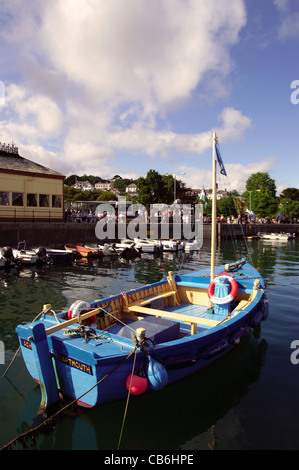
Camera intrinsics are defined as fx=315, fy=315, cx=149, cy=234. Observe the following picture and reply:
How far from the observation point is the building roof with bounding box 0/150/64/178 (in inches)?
1164

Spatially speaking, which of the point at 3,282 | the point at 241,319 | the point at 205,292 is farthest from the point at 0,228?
the point at 241,319

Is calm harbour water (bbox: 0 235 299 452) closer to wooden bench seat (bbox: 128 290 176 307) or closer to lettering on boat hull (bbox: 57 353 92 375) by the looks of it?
lettering on boat hull (bbox: 57 353 92 375)

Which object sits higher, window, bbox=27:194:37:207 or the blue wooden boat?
window, bbox=27:194:37:207

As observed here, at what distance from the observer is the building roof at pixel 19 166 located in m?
29.6

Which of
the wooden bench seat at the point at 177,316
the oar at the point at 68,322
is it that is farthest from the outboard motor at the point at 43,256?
the oar at the point at 68,322

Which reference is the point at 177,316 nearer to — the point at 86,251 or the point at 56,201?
the point at 86,251

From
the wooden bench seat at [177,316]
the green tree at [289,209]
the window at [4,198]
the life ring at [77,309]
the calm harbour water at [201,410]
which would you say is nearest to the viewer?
the calm harbour water at [201,410]

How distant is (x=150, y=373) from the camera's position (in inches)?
230

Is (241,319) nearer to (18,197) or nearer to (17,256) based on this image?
(17,256)

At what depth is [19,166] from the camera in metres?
30.6

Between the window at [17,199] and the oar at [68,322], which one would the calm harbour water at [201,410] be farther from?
the window at [17,199]

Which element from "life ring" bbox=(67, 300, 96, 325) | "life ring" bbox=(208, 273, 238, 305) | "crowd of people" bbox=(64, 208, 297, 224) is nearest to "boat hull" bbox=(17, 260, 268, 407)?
"life ring" bbox=(67, 300, 96, 325)

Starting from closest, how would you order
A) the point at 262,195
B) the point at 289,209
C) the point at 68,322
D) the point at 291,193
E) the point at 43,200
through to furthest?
the point at 68,322 < the point at 43,200 < the point at 262,195 < the point at 289,209 < the point at 291,193

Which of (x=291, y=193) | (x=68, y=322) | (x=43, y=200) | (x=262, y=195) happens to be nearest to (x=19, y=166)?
(x=43, y=200)
